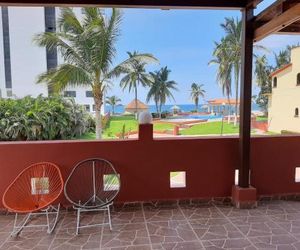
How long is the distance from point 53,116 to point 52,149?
5934 millimetres

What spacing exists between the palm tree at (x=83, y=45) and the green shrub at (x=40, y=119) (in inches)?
43.8

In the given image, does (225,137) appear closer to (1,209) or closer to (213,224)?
(213,224)

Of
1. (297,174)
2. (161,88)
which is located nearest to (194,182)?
(297,174)

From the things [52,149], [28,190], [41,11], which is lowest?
[28,190]

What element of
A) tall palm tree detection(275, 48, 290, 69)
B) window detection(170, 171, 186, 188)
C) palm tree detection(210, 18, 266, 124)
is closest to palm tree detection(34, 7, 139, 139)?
window detection(170, 171, 186, 188)

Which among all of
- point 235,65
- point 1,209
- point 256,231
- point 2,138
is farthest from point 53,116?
point 235,65

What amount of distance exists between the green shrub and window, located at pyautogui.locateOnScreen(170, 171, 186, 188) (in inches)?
224

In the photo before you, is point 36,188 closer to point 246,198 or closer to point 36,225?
point 36,225

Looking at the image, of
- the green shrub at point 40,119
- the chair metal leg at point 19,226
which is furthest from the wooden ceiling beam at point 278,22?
the green shrub at point 40,119

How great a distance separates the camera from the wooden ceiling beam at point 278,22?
2681 millimetres

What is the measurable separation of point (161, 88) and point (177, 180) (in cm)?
1773

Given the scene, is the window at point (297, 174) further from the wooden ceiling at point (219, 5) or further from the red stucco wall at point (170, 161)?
the wooden ceiling at point (219, 5)

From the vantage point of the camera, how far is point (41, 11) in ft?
90.4

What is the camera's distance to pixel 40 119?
839 cm
